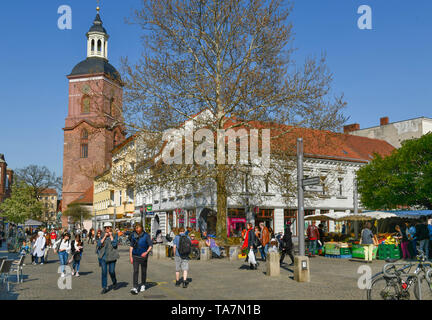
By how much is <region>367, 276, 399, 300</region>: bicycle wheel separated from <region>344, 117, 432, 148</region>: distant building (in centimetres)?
5305

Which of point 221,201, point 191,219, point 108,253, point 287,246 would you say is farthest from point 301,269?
point 191,219

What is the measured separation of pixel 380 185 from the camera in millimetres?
43031

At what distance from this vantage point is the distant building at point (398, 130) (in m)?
59.6

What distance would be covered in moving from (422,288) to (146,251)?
6.68 meters

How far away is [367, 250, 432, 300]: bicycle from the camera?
8766 millimetres

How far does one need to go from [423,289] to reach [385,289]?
95 centimetres

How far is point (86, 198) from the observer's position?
8662 cm

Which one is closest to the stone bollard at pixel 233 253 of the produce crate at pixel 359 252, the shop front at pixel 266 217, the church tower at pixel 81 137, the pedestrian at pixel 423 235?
the produce crate at pixel 359 252

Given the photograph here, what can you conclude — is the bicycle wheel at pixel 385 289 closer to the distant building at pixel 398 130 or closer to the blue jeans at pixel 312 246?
the blue jeans at pixel 312 246

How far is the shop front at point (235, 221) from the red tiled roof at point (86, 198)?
52.3 meters

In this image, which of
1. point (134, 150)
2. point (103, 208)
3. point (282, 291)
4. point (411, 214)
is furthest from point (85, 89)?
point (103, 208)

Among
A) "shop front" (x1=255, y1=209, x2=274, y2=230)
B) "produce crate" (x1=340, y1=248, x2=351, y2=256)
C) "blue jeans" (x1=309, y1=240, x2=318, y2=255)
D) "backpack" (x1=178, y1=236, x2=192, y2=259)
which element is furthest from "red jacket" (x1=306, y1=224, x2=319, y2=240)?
"shop front" (x1=255, y1=209, x2=274, y2=230)

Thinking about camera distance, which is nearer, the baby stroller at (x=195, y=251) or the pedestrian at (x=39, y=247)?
the pedestrian at (x=39, y=247)

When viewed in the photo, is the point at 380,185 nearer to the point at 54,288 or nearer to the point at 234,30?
the point at 234,30
